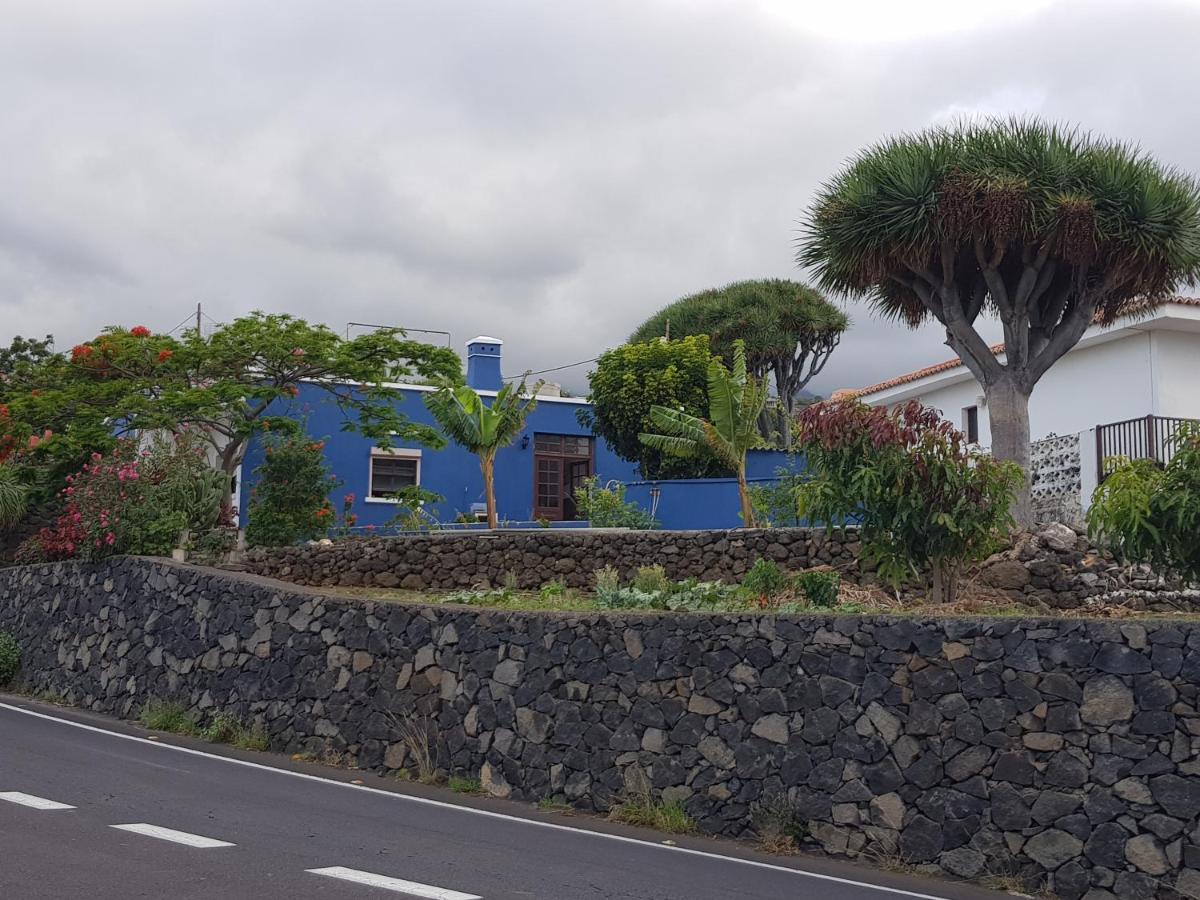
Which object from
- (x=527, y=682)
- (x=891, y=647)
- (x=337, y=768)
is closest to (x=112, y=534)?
(x=337, y=768)

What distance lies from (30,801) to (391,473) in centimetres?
2057

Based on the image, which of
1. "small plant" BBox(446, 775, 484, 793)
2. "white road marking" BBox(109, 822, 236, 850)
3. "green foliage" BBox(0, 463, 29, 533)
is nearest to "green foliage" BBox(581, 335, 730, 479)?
"green foliage" BBox(0, 463, 29, 533)

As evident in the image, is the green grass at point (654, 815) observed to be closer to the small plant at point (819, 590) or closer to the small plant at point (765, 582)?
the small plant at point (819, 590)

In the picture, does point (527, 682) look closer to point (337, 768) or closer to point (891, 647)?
point (337, 768)

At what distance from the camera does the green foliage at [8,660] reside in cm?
1867

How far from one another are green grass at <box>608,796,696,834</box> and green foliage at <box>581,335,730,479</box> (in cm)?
1800

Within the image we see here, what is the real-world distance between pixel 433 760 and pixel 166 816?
138 inches

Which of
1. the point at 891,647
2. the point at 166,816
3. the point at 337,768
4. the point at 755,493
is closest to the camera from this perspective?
the point at 166,816

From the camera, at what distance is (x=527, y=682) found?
11953 millimetres

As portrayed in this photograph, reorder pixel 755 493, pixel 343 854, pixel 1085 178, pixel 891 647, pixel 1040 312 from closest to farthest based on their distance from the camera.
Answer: pixel 343 854 → pixel 891 647 → pixel 1085 178 → pixel 1040 312 → pixel 755 493

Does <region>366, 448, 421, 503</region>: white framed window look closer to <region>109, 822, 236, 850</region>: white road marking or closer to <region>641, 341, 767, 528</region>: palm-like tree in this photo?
<region>641, 341, 767, 528</region>: palm-like tree

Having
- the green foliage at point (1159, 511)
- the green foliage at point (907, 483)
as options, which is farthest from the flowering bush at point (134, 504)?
the green foliage at point (1159, 511)

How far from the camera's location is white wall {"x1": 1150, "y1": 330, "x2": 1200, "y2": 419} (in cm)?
Answer: 2394

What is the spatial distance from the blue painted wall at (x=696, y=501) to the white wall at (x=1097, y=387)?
5919 millimetres
